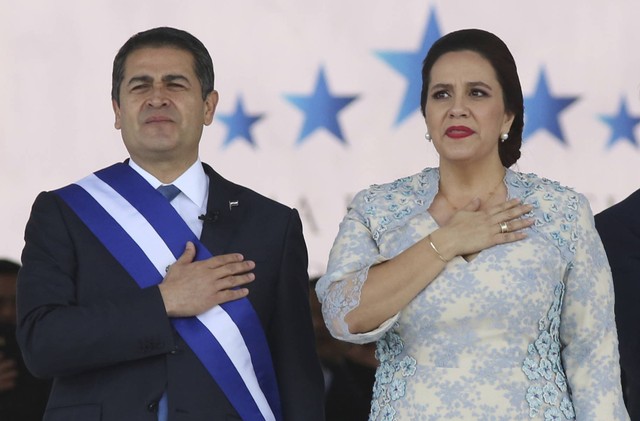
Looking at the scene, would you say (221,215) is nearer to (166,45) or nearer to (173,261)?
(173,261)

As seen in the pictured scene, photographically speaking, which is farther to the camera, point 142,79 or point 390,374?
point 142,79

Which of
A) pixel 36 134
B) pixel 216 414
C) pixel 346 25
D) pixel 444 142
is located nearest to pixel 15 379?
pixel 36 134

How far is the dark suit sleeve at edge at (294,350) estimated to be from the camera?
374 centimetres

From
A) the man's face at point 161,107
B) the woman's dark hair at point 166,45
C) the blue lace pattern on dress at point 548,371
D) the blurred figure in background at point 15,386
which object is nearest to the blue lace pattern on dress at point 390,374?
the blue lace pattern on dress at point 548,371

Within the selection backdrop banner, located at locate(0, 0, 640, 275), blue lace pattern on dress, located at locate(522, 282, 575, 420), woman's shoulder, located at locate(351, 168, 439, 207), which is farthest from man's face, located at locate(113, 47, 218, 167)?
backdrop banner, located at locate(0, 0, 640, 275)

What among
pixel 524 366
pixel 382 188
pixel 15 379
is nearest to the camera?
pixel 524 366

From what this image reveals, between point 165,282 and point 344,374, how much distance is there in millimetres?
2091

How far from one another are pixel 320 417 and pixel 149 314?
0.52 meters

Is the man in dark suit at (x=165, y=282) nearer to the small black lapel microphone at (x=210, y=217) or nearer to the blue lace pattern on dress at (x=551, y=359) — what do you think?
the small black lapel microphone at (x=210, y=217)

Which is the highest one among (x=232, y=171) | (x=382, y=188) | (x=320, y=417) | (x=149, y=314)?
(x=232, y=171)

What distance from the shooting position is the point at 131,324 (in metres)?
3.50

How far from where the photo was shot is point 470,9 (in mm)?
5543

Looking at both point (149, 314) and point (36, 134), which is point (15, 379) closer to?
point (36, 134)

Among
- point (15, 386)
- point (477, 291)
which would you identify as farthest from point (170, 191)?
point (15, 386)
